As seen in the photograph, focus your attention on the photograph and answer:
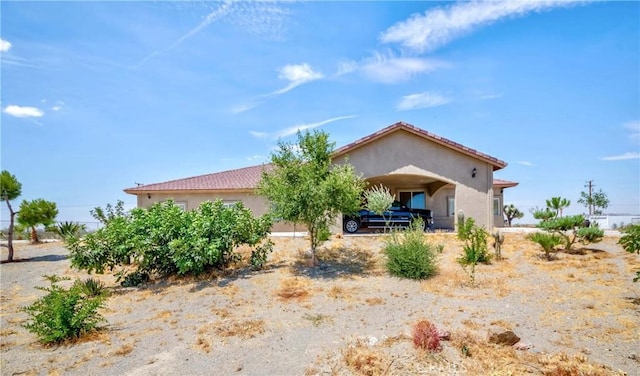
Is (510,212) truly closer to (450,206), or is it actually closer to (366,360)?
(450,206)

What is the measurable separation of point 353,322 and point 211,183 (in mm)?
16112

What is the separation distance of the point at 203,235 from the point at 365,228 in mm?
10384

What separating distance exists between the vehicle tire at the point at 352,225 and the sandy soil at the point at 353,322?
5.62 m

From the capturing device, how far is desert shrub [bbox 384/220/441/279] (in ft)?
34.9

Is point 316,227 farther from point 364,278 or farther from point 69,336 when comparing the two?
point 69,336

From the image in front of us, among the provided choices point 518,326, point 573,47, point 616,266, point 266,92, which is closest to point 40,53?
point 266,92

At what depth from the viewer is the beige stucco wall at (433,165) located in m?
17.9

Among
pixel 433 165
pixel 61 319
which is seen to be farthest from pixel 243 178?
pixel 61 319

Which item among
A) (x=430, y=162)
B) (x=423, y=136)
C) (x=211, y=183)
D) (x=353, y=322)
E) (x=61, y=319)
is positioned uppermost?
(x=423, y=136)

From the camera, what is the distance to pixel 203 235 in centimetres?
1154

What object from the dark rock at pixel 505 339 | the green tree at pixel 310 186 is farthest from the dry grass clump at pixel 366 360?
the green tree at pixel 310 186

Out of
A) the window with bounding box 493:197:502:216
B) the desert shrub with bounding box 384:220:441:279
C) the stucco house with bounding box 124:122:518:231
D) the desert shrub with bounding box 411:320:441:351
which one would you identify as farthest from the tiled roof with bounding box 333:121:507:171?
the desert shrub with bounding box 411:320:441:351

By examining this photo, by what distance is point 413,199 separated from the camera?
2370 centimetres

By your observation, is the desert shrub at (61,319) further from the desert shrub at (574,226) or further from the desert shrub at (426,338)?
the desert shrub at (574,226)
